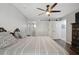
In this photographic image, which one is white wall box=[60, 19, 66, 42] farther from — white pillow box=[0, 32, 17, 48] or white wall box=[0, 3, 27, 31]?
white pillow box=[0, 32, 17, 48]

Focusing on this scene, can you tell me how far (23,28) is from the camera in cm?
194

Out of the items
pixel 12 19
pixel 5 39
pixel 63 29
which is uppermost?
pixel 12 19

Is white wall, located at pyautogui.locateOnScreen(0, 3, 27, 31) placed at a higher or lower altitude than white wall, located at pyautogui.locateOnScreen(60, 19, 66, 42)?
higher

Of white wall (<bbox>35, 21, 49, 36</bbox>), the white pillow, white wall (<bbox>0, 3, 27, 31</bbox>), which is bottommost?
the white pillow

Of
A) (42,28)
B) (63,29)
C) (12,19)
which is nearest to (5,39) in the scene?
(12,19)

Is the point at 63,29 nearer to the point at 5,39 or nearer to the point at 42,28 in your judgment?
the point at 42,28

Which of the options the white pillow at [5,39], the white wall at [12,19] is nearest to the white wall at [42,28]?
the white wall at [12,19]

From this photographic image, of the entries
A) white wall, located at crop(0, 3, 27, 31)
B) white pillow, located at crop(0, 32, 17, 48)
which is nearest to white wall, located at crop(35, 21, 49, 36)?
white wall, located at crop(0, 3, 27, 31)

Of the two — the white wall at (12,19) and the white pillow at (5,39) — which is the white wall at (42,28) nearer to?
the white wall at (12,19)

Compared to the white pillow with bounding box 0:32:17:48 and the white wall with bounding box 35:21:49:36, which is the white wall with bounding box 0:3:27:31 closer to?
the white pillow with bounding box 0:32:17:48

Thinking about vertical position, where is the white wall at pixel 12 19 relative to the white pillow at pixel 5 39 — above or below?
above

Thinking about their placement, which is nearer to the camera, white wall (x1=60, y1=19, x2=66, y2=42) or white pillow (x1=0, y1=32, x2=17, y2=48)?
white pillow (x1=0, y1=32, x2=17, y2=48)
